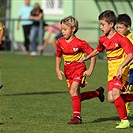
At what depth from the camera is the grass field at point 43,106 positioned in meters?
9.63

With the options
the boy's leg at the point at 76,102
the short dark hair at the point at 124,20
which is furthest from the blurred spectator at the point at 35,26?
the boy's leg at the point at 76,102

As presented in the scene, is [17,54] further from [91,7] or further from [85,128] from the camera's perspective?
[85,128]

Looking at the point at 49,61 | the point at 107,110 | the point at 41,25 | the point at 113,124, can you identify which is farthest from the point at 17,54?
the point at 113,124

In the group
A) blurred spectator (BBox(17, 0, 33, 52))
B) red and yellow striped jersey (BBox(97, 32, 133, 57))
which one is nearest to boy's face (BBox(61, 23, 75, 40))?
red and yellow striped jersey (BBox(97, 32, 133, 57))

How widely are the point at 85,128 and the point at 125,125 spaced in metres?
0.55

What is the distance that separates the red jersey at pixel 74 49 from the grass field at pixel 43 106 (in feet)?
3.14

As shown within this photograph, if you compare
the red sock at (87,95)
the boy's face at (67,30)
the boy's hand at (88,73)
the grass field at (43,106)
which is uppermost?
the boy's face at (67,30)

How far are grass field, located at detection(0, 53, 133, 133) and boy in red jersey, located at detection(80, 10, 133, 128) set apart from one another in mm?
350

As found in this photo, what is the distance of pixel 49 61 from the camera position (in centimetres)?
2417

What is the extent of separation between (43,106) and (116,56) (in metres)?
2.70

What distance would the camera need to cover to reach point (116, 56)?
9.97 m

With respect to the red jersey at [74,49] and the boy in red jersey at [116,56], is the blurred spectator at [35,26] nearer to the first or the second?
the red jersey at [74,49]

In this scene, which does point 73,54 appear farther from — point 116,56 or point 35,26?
point 35,26

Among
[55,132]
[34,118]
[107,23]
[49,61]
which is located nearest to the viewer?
[55,132]
